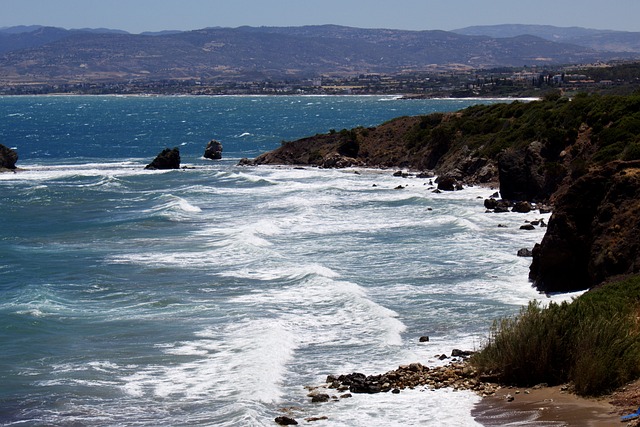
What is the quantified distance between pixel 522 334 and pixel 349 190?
3962 cm

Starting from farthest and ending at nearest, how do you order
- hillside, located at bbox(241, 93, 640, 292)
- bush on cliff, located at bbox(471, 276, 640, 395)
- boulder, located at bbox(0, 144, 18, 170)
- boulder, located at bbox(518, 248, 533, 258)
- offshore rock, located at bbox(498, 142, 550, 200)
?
boulder, located at bbox(0, 144, 18, 170) < offshore rock, located at bbox(498, 142, 550, 200) < boulder, located at bbox(518, 248, 533, 258) < hillside, located at bbox(241, 93, 640, 292) < bush on cliff, located at bbox(471, 276, 640, 395)

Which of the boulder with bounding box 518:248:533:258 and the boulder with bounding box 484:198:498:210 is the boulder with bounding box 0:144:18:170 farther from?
the boulder with bounding box 518:248:533:258

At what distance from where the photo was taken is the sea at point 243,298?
62.4ft

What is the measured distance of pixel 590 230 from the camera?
89.0 ft

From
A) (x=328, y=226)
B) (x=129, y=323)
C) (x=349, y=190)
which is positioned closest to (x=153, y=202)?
(x=349, y=190)

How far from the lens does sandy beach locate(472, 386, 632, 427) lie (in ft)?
50.2

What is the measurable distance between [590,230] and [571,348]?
10.2m

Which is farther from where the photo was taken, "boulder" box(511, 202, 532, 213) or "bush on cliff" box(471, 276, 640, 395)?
"boulder" box(511, 202, 532, 213)

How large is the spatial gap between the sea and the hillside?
1967mm

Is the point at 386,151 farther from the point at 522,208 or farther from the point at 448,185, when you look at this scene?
the point at 522,208

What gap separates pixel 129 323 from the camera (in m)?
25.7

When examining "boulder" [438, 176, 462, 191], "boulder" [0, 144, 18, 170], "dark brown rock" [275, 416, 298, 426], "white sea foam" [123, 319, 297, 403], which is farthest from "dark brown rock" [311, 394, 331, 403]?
"boulder" [0, 144, 18, 170]

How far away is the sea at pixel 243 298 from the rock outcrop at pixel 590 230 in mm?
1184

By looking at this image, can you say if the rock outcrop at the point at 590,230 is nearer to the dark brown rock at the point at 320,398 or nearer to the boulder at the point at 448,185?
the dark brown rock at the point at 320,398
